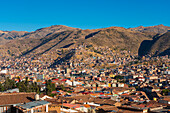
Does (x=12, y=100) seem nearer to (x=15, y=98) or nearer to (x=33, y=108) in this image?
(x=15, y=98)

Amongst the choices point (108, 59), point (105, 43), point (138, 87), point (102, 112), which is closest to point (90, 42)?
point (105, 43)

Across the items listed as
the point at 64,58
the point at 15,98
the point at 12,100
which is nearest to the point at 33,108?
the point at 12,100

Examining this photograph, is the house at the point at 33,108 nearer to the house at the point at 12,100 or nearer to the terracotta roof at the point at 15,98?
the house at the point at 12,100

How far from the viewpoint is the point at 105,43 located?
197125mm

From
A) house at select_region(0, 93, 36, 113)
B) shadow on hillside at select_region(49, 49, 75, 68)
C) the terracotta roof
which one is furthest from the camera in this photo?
shadow on hillside at select_region(49, 49, 75, 68)

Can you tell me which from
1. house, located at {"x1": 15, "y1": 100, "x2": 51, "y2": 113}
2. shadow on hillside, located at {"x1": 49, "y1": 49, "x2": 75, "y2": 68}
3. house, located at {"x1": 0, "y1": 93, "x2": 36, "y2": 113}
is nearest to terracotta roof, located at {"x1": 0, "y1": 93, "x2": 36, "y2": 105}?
house, located at {"x1": 0, "y1": 93, "x2": 36, "y2": 113}

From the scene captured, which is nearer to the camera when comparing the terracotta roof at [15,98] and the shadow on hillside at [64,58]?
the terracotta roof at [15,98]

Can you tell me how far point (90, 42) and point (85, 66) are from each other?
1981 inches

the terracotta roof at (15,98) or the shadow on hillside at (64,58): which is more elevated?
the shadow on hillside at (64,58)

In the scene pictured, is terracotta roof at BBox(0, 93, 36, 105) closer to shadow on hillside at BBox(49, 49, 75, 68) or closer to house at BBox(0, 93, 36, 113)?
house at BBox(0, 93, 36, 113)

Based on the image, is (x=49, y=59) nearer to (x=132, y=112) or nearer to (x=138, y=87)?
(x=138, y=87)

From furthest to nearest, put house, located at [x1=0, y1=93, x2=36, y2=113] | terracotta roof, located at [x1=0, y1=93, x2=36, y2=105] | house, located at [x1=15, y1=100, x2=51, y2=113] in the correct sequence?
terracotta roof, located at [x1=0, y1=93, x2=36, y2=105], house, located at [x1=0, y1=93, x2=36, y2=113], house, located at [x1=15, y1=100, x2=51, y2=113]

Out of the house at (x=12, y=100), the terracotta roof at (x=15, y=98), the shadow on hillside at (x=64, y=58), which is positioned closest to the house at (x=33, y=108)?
the house at (x=12, y=100)

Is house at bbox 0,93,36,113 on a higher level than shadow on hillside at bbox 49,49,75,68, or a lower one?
lower
